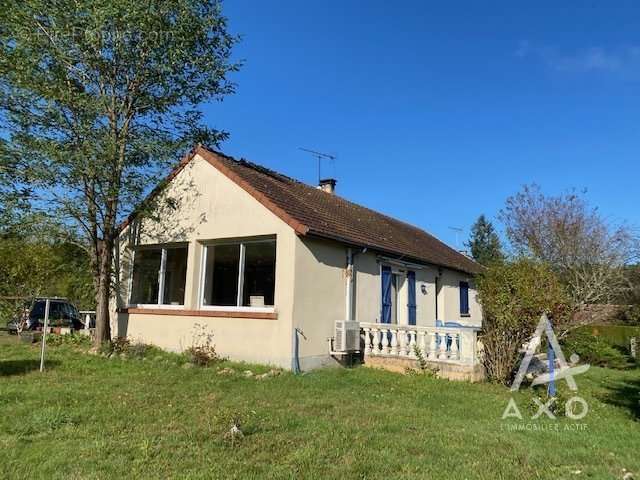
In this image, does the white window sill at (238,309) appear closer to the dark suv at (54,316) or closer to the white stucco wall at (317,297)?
the white stucco wall at (317,297)

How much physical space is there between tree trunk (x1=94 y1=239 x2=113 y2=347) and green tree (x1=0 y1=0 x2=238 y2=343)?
0.03m

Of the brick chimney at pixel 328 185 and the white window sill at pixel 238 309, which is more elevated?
the brick chimney at pixel 328 185

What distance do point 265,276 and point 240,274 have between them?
2.69 ft

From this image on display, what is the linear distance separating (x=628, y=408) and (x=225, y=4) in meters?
13.4

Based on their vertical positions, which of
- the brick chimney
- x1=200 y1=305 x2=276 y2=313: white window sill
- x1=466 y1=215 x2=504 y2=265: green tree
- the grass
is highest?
x1=466 y1=215 x2=504 y2=265: green tree

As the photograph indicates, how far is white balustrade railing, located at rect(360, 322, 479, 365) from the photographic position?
32.2 feet

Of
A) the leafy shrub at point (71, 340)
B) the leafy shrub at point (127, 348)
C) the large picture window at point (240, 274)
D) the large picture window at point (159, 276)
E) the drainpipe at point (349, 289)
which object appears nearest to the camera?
the large picture window at point (240, 274)

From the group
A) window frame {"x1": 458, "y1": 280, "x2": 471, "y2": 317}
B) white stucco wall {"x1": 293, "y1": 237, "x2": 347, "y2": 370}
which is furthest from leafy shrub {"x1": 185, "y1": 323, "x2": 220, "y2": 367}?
window frame {"x1": 458, "y1": 280, "x2": 471, "y2": 317}

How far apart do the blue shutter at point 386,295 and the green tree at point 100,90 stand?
6753 mm

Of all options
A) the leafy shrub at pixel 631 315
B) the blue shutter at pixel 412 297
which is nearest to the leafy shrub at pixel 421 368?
the blue shutter at pixel 412 297

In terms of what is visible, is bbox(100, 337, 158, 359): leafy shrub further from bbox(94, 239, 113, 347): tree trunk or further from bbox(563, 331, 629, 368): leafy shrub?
bbox(563, 331, 629, 368): leafy shrub

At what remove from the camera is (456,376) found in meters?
9.82

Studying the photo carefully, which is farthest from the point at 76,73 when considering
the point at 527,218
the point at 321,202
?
the point at 527,218

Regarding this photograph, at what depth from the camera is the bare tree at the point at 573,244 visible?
76.0 ft
